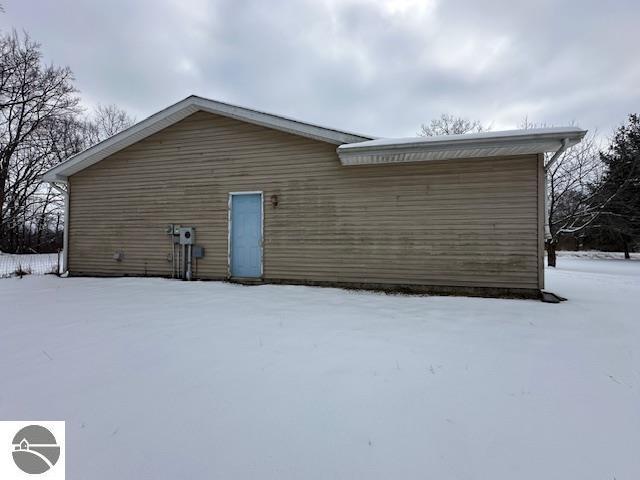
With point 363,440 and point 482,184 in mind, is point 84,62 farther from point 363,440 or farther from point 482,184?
point 363,440

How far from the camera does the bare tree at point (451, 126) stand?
18.4m

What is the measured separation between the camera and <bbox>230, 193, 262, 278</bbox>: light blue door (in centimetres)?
629

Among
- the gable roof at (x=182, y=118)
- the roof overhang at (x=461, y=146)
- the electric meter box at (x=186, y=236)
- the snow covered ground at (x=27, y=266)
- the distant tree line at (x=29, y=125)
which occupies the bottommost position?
the snow covered ground at (x=27, y=266)

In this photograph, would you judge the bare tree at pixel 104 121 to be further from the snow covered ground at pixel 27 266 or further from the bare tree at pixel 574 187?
the bare tree at pixel 574 187

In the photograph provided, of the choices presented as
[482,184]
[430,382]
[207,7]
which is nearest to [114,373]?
[430,382]

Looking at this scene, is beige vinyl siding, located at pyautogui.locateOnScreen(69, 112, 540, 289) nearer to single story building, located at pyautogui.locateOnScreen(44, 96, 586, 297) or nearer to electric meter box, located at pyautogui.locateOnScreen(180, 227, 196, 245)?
single story building, located at pyautogui.locateOnScreen(44, 96, 586, 297)

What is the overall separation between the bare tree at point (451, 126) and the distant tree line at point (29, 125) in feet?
69.7

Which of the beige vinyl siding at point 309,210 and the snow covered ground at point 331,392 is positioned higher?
the beige vinyl siding at point 309,210

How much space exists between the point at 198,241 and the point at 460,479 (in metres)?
6.49

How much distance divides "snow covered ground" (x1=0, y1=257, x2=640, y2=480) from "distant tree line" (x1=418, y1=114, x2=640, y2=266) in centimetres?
1378

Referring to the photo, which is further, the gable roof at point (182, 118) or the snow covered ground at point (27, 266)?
the snow covered ground at point (27, 266)

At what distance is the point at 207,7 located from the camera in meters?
7.67

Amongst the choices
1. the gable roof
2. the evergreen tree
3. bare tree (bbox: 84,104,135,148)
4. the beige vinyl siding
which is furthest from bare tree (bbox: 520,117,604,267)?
bare tree (bbox: 84,104,135,148)

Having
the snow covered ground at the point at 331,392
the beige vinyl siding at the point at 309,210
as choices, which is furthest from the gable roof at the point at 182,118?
the snow covered ground at the point at 331,392
